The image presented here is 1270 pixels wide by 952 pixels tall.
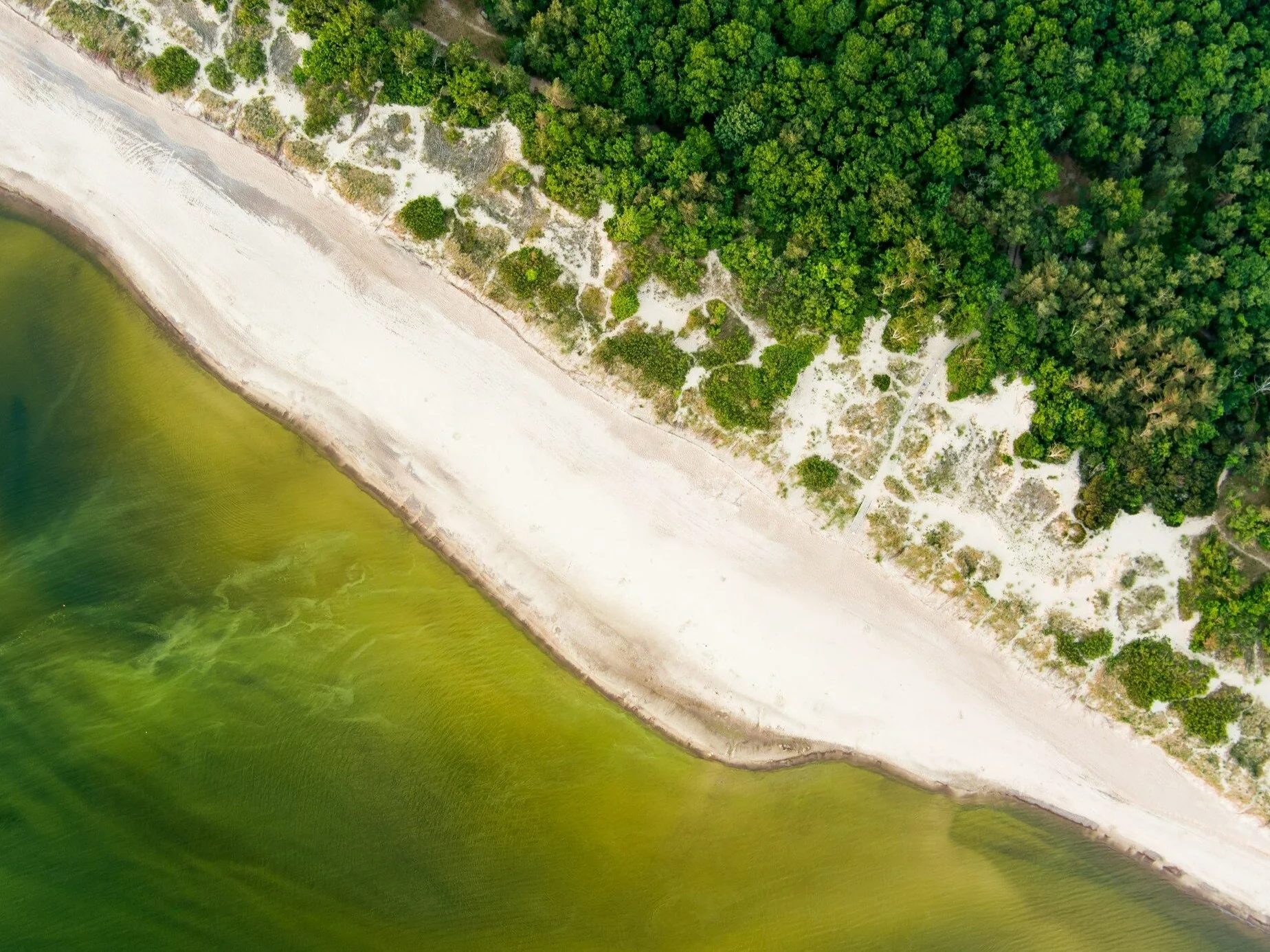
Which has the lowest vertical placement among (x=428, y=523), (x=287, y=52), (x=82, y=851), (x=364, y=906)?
(x=82, y=851)

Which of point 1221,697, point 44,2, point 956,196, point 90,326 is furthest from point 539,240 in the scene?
point 1221,697

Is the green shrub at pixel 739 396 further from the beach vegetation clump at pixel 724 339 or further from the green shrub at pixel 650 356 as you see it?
the green shrub at pixel 650 356

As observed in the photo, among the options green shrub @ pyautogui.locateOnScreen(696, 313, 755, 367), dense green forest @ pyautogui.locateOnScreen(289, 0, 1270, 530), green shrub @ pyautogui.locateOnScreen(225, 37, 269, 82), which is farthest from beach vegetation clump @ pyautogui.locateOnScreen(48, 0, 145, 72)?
green shrub @ pyautogui.locateOnScreen(696, 313, 755, 367)

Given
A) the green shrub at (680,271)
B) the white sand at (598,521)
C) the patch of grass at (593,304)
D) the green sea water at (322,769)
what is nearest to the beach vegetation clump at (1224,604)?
the white sand at (598,521)

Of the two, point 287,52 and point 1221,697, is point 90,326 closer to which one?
point 287,52

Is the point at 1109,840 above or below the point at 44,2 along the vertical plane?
below

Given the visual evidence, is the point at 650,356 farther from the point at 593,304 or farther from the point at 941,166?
the point at 941,166
